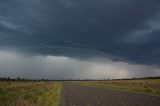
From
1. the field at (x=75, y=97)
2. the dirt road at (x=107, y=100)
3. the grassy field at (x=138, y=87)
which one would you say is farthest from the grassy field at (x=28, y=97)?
the grassy field at (x=138, y=87)

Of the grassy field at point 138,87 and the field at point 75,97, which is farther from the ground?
the grassy field at point 138,87

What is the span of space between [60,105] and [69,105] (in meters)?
0.95

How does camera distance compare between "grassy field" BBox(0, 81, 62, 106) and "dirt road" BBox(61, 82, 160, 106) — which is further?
"dirt road" BBox(61, 82, 160, 106)

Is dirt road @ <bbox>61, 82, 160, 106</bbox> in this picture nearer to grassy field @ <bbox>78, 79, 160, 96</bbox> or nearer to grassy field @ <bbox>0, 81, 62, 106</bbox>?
grassy field @ <bbox>0, 81, 62, 106</bbox>

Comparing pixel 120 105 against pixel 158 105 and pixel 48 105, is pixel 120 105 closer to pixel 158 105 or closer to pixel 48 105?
pixel 158 105

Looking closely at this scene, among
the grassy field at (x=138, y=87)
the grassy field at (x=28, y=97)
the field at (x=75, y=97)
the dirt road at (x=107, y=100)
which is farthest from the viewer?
→ the grassy field at (x=138, y=87)

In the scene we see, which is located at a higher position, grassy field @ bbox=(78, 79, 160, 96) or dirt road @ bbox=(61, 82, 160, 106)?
grassy field @ bbox=(78, 79, 160, 96)

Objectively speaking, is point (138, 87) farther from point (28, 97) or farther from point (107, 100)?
point (28, 97)

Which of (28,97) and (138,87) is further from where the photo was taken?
(138,87)

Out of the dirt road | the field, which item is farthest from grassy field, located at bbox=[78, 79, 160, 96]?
the dirt road

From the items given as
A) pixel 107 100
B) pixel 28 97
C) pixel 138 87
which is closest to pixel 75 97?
pixel 107 100

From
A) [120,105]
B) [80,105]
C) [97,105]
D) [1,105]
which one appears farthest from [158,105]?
[1,105]

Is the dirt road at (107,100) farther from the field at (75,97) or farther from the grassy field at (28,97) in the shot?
the grassy field at (28,97)

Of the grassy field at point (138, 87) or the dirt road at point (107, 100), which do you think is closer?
the dirt road at point (107, 100)
